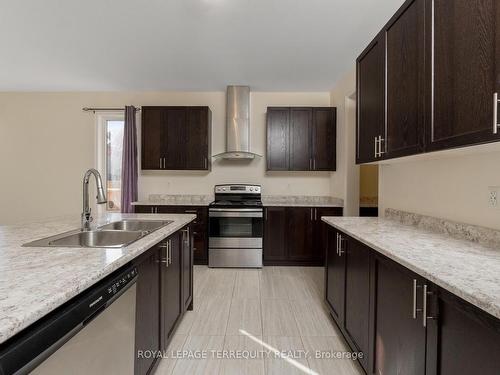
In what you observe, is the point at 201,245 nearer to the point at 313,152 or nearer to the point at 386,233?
the point at 313,152

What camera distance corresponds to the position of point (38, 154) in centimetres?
430

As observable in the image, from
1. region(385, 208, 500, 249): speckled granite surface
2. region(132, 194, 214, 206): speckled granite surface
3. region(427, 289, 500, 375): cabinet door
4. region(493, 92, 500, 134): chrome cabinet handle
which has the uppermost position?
region(493, 92, 500, 134): chrome cabinet handle

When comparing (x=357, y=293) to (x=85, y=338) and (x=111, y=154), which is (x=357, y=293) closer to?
(x=85, y=338)

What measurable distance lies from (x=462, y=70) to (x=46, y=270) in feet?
5.89

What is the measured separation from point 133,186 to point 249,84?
7.67ft

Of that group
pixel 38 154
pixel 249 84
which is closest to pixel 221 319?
pixel 249 84

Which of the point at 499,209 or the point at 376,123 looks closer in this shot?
the point at 499,209

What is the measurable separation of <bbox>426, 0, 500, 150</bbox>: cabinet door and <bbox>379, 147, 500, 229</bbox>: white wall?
0.70ft

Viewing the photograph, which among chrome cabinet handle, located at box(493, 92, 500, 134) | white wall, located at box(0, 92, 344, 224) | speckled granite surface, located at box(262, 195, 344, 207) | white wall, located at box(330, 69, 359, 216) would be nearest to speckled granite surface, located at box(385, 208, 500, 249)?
chrome cabinet handle, located at box(493, 92, 500, 134)

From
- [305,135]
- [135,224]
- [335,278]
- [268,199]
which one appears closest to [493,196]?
[335,278]

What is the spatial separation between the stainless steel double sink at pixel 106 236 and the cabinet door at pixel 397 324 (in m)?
1.26

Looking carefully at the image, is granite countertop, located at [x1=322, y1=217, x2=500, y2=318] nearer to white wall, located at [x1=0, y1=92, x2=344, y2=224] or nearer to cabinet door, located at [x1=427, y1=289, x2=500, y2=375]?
cabinet door, located at [x1=427, y1=289, x2=500, y2=375]

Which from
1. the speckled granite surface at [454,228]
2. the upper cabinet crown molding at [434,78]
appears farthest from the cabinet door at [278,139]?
the speckled granite surface at [454,228]

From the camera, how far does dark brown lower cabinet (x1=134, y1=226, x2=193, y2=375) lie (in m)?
1.32
